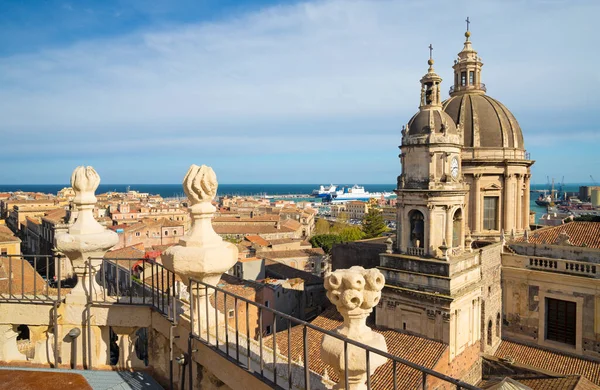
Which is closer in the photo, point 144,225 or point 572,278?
point 572,278

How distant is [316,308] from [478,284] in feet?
48.7

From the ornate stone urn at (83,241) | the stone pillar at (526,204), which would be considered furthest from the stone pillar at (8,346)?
the stone pillar at (526,204)

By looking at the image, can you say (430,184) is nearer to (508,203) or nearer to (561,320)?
(508,203)

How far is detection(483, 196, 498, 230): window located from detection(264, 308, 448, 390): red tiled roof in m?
9.75

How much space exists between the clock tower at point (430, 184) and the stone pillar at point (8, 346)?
651 inches

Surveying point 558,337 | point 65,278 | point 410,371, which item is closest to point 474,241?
point 558,337

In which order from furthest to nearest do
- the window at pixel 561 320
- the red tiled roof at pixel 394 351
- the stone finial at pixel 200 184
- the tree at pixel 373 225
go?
the tree at pixel 373 225, the window at pixel 561 320, the red tiled roof at pixel 394 351, the stone finial at pixel 200 184

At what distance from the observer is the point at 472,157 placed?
81.1 ft

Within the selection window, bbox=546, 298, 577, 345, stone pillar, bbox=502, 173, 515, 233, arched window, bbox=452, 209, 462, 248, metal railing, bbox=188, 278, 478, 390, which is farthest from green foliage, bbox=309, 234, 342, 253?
metal railing, bbox=188, 278, 478, 390

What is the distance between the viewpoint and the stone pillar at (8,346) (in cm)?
630

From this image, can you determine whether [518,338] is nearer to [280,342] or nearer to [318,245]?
[280,342]

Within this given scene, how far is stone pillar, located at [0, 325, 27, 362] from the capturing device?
6.30 metres

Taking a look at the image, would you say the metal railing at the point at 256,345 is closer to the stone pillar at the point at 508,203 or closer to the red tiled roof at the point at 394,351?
the red tiled roof at the point at 394,351

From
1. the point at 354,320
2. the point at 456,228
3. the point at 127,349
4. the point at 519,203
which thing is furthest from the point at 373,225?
the point at 354,320
